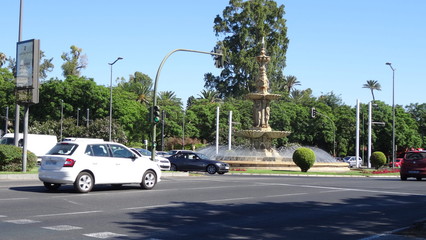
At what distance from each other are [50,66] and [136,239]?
93258 millimetres

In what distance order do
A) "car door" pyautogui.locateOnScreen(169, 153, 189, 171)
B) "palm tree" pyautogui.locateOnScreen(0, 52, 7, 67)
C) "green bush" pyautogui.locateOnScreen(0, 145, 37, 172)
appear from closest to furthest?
"green bush" pyautogui.locateOnScreen(0, 145, 37, 172) → "car door" pyautogui.locateOnScreen(169, 153, 189, 171) → "palm tree" pyautogui.locateOnScreen(0, 52, 7, 67)

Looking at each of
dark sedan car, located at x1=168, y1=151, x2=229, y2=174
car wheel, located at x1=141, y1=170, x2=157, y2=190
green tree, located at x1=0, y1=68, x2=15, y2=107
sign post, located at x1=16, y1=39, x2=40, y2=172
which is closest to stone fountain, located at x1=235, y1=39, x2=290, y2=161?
dark sedan car, located at x1=168, y1=151, x2=229, y2=174

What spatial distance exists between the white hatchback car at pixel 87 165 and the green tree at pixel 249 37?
52590 mm

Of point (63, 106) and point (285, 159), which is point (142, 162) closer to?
point (285, 159)

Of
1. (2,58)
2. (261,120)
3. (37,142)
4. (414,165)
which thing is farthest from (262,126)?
(2,58)

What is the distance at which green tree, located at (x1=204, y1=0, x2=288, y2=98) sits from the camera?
228 feet

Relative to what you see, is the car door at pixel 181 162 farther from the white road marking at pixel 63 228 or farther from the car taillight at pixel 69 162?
the white road marking at pixel 63 228

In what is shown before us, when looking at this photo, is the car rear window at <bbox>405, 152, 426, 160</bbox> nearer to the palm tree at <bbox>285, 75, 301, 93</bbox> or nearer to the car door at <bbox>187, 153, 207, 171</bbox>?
A: the car door at <bbox>187, 153, 207, 171</bbox>

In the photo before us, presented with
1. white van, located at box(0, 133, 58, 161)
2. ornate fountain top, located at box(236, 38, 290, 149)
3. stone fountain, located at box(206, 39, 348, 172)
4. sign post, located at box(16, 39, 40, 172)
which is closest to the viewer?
sign post, located at box(16, 39, 40, 172)

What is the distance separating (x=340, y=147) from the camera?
80.5 metres

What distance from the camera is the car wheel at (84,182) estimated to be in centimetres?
1548

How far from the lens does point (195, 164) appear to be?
3197 centimetres

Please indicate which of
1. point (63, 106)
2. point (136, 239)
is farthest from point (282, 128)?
point (136, 239)

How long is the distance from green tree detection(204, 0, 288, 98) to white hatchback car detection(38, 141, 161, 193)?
173 ft
